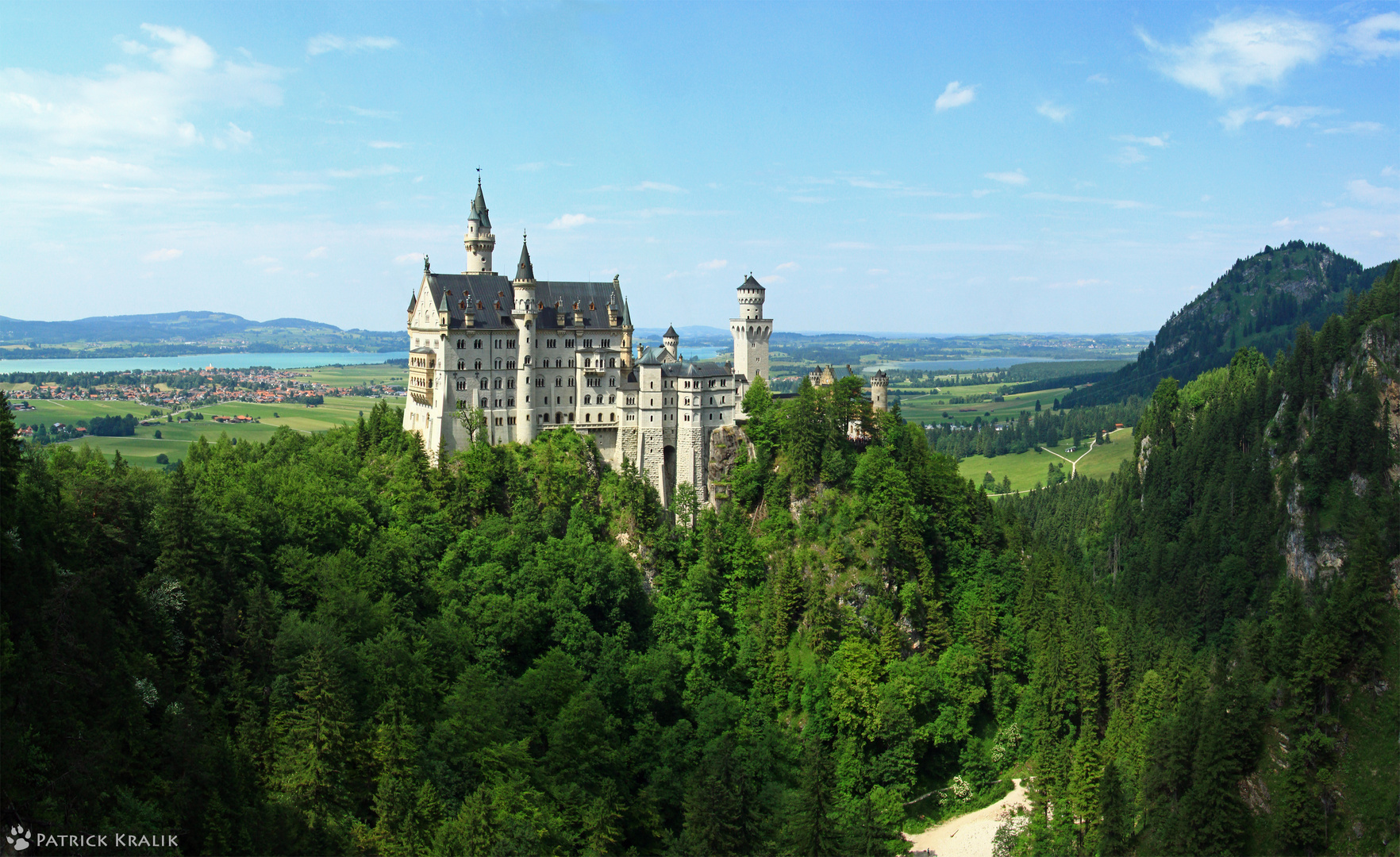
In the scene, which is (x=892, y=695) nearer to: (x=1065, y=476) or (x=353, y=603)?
(x=353, y=603)

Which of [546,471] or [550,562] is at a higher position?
[546,471]

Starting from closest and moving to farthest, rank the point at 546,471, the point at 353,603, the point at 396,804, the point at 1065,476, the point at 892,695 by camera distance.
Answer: the point at 396,804
the point at 353,603
the point at 892,695
the point at 546,471
the point at 1065,476

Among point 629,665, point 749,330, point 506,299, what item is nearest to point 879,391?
point 749,330

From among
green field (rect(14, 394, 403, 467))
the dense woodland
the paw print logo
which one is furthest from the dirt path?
green field (rect(14, 394, 403, 467))

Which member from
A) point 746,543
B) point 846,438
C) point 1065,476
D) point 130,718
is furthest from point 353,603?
point 1065,476

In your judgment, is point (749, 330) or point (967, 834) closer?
point (967, 834)

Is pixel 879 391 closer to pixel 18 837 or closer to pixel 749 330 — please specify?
pixel 749 330
